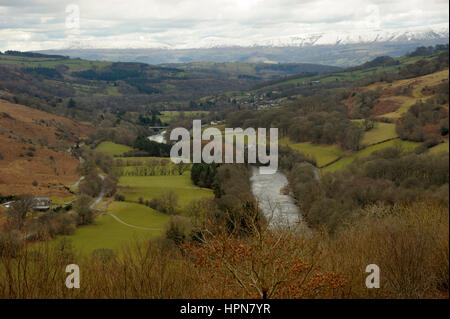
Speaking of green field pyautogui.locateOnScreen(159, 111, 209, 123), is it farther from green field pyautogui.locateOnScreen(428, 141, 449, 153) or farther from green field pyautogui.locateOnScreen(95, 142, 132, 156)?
green field pyautogui.locateOnScreen(428, 141, 449, 153)

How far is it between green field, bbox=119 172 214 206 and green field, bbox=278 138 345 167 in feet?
40.4

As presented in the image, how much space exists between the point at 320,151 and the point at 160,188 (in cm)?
1787

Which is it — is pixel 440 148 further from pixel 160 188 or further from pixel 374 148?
pixel 160 188

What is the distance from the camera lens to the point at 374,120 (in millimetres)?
34562

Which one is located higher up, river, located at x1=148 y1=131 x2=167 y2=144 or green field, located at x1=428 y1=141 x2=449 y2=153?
green field, located at x1=428 y1=141 x2=449 y2=153

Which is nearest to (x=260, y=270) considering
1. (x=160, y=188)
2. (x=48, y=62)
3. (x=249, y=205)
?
(x=249, y=205)

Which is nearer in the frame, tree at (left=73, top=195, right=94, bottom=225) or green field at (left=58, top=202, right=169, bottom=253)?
green field at (left=58, top=202, right=169, bottom=253)

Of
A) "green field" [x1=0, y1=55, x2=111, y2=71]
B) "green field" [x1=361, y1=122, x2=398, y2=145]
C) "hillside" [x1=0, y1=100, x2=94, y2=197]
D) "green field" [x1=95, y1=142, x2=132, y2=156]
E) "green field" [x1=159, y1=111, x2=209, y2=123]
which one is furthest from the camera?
"green field" [x1=0, y1=55, x2=111, y2=71]

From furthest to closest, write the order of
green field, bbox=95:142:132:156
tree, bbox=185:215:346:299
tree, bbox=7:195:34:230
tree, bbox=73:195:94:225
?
green field, bbox=95:142:132:156 < tree, bbox=73:195:94:225 < tree, bbox=7:195:34:230 < tree, bbox=185:215:346:299

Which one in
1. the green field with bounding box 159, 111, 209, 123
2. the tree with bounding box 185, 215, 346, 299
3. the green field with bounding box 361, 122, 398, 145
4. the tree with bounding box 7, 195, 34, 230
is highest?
the tree with bounding box 185, 215, 346, 299

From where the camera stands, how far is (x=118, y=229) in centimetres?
2395

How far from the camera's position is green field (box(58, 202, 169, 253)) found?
19.3 meters

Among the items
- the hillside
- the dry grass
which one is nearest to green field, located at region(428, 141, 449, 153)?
the dry grass
